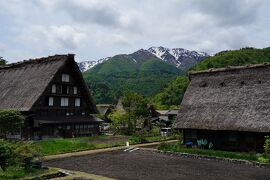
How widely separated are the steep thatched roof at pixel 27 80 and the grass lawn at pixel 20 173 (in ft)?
64.7

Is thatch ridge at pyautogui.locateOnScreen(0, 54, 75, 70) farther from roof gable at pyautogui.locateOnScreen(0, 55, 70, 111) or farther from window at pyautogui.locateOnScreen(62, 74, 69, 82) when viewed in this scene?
window at pyautogui.locateOnScreen(62, 74, 69, 82)

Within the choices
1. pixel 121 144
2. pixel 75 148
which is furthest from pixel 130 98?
pixel 75 148

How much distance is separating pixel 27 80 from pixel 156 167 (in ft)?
88.7

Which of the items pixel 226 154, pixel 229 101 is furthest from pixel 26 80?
pixel 226 154

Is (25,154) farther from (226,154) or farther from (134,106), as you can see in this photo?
(134,106)

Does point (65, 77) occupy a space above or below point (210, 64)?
below

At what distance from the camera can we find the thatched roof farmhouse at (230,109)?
29478mm

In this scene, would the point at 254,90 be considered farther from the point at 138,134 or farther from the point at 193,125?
the point at 138,134

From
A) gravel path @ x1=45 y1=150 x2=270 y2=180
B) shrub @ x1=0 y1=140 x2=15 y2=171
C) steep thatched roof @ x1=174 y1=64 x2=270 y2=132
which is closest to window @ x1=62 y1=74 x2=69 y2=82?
steep thatched roof @ x1=174 y1=64 x2=270 y2=132

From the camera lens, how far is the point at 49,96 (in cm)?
4381

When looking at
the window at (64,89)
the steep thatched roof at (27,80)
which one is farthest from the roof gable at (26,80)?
the window at (64,89)

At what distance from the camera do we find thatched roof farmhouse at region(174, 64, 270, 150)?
29.5m

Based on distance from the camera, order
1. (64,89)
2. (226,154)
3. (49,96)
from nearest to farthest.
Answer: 1. (226,154)
2. (49,96)
3. (64,89)

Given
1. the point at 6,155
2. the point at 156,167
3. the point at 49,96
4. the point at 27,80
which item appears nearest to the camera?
the point at 6,155
